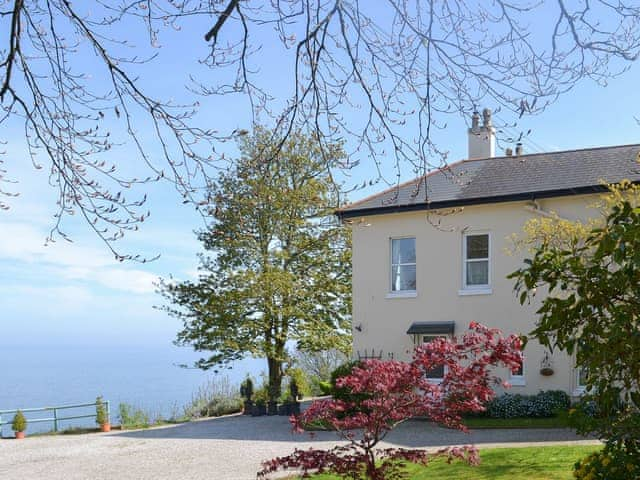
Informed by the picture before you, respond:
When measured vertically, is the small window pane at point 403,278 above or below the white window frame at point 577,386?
above

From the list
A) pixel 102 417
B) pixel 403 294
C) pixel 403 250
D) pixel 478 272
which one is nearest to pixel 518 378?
pixel 478 272

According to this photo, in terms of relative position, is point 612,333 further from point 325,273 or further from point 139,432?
point 325,273

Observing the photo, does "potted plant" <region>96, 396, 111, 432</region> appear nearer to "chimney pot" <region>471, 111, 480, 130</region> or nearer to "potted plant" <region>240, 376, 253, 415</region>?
"potted plant" <region>240, 376, 253, 415</region>

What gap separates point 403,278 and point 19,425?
11488 mm

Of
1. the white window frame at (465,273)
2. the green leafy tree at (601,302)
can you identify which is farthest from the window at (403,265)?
the green leafy tree at (601,302)

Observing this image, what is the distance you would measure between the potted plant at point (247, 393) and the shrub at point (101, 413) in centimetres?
464

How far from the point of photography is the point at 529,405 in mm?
18203

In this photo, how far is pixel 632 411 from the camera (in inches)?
323

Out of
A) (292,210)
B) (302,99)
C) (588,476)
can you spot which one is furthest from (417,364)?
(292,210)

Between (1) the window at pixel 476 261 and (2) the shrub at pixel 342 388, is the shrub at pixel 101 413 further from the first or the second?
(1) the window at pixel 476 261

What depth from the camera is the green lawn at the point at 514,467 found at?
1082 centimetres

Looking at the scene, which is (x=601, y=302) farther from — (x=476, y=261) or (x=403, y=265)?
(x=403, y=265)

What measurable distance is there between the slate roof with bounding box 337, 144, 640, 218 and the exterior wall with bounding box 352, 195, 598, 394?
1.19 ft

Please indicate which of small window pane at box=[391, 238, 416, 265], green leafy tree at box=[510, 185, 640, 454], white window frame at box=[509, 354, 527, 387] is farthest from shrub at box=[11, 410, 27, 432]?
green leafy tree at box=[510, 185, 640, 454]
